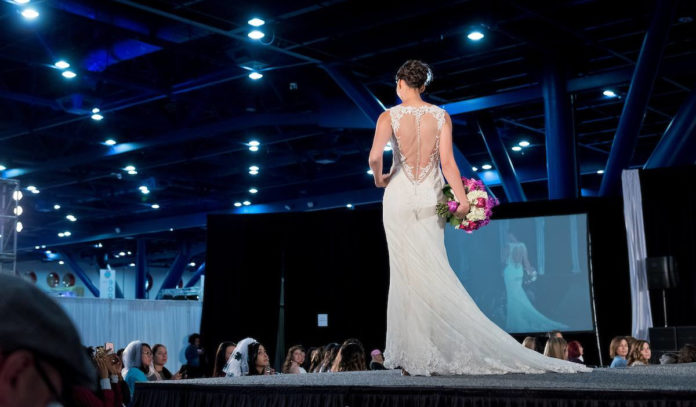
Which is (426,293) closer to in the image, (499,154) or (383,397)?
(383,397)

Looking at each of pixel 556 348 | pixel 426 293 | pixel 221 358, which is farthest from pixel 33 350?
pixel 221 358

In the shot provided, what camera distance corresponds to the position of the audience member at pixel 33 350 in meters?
0.75

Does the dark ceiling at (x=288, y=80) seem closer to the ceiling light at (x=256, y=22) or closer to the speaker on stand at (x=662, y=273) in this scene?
Answer: the ceiling light at (x=256, y=22)

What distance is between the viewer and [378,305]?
14203 mm

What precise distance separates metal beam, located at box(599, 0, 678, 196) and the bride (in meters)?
6.23

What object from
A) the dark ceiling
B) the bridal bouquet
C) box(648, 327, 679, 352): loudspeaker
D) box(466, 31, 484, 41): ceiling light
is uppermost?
the dark ceiling

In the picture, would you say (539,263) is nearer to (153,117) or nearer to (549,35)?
(549,35)

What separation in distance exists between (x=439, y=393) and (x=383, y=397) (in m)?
0.22

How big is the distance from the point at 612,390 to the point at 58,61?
9965 mm

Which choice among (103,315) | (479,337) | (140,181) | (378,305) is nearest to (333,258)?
(378,305)

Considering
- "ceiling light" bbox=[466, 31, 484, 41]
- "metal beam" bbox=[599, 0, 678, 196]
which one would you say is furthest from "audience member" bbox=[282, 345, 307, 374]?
"metal beam" bbox=[599, 0, 678, 196]

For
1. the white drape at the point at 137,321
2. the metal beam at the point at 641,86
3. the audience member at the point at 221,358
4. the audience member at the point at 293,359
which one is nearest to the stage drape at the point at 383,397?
the audience member at the point at 221,358

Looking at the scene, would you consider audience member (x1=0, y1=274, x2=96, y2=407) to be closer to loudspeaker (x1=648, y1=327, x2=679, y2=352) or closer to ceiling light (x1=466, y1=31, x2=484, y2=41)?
loudspeaker (x1=648, y1=327, x2=679, y2=352)

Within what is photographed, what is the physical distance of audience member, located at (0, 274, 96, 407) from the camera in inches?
29.6
